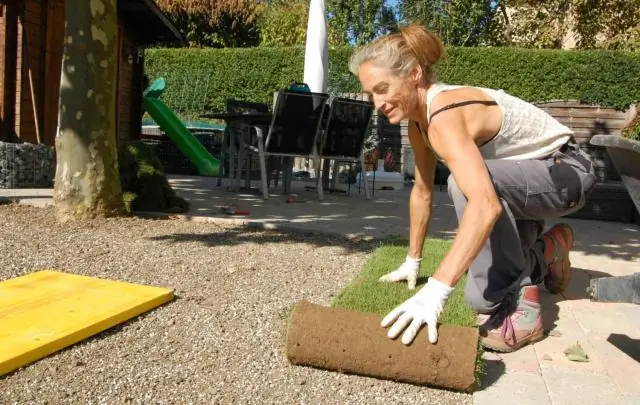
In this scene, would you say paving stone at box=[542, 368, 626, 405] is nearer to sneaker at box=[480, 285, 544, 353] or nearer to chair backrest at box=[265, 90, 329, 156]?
sneaker at box=[480, 285, 544, 353]

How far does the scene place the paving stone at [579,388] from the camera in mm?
1859

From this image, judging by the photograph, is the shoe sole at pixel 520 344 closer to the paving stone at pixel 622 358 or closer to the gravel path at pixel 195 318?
the paving stone at pixel 622 358

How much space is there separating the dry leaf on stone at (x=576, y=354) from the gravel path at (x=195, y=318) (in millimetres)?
638

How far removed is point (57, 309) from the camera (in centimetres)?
233

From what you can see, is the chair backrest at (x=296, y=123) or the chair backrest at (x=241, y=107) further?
the chair backrest at (x=241, y=107)

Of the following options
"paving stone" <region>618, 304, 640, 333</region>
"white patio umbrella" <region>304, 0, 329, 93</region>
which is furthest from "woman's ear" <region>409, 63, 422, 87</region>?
"white patio umbrella" <region>304, 0, 329, 93</region>

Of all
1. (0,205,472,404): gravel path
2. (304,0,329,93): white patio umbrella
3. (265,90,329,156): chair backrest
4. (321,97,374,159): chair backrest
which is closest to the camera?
(0,205,472,404): gravel path

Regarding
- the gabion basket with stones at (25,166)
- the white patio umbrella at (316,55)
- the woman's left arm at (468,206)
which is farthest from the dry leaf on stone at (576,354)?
the white patio umbrella at (316,55)

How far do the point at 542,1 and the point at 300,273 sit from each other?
731 inches

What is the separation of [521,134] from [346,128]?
471 cm

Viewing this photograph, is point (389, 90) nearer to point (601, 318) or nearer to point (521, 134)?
point (521, 134)

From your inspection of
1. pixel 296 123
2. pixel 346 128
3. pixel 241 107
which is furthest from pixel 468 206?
pixel 241 107

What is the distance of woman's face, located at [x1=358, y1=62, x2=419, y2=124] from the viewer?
2.09 meters

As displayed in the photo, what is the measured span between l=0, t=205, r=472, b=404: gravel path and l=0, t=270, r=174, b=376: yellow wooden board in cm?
5
